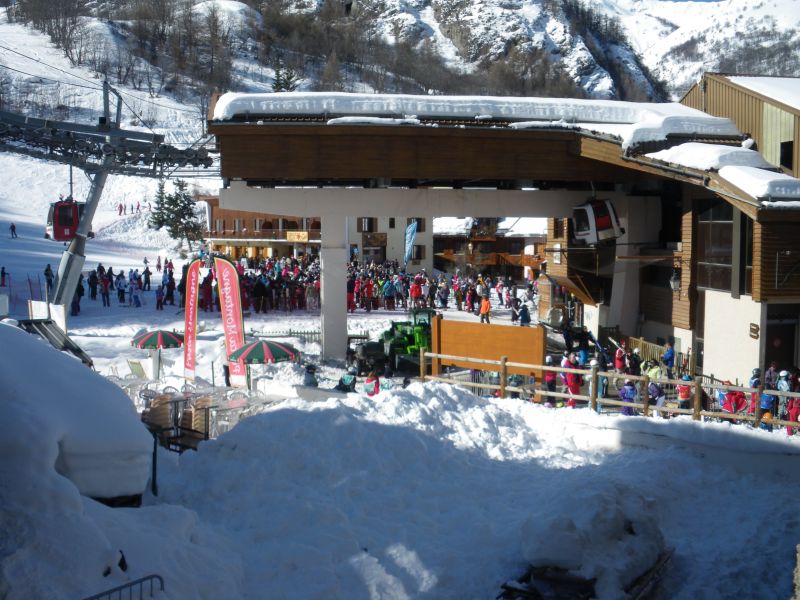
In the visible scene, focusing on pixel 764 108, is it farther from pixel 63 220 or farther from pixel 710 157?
pixel 63 220

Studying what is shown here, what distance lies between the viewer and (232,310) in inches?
632

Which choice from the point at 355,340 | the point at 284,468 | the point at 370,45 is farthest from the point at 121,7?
the point at 284,468

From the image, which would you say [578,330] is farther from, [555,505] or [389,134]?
[555,505]

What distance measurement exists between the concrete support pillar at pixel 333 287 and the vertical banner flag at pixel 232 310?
5222mm

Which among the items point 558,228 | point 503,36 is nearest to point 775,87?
point 558,228

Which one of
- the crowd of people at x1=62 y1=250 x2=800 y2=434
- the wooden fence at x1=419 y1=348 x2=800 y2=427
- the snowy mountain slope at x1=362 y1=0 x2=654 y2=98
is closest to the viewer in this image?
the wooden fence at x1=419 y1=348 x2=800 y2=427

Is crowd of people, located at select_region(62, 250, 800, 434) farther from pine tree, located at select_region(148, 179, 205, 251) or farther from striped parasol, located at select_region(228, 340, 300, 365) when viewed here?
pine tree, located at select_region(148, 179, 205, 251)

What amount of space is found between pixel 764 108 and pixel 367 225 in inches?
1411

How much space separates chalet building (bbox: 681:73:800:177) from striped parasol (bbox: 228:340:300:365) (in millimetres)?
11760

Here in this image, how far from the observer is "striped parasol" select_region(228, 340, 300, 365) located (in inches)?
593

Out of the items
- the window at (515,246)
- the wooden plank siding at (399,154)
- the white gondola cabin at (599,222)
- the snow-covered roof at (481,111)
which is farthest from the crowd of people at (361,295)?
the window at (515,246)

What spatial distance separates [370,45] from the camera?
491 feet

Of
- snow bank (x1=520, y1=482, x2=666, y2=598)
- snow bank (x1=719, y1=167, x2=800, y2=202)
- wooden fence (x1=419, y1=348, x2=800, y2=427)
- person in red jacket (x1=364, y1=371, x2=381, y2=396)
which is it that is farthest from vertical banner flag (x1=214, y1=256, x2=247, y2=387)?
snow bank (x1=719, y1=167, x2=800, y2=202)

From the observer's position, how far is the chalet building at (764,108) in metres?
18.5
